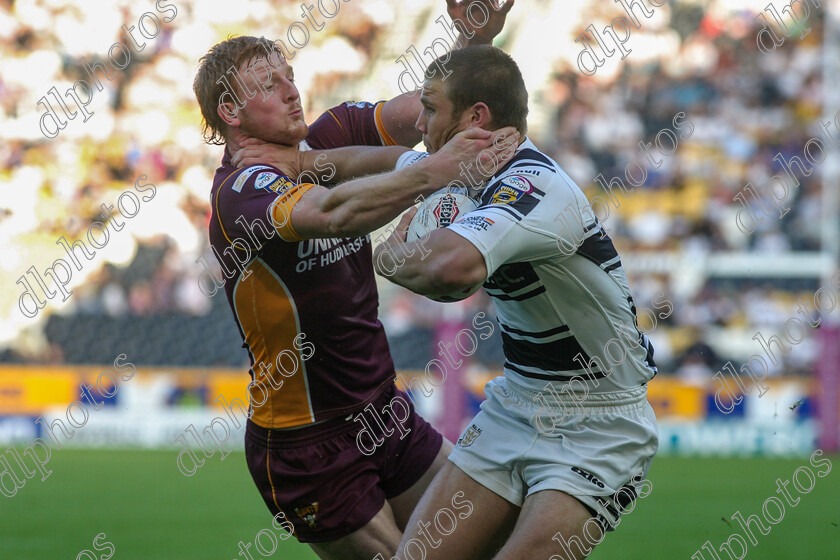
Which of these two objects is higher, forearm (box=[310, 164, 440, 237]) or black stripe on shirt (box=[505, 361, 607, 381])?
forearm (box=[310, 164, 440, 237])

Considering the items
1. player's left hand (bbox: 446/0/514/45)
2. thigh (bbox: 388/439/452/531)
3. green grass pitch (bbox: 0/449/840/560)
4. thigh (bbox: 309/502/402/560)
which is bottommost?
green grass pitch (bbox: 0/449/840/560)

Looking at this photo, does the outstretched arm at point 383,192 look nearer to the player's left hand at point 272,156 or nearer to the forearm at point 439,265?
the forearm at point 439,265

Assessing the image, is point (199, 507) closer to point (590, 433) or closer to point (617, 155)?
point (590, 433)

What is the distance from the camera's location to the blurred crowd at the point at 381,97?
12.2 m

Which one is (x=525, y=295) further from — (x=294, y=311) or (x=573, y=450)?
(x=294, y=311)

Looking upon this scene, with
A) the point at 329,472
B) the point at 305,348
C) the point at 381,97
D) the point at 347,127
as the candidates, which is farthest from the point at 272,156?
the point at 381,97

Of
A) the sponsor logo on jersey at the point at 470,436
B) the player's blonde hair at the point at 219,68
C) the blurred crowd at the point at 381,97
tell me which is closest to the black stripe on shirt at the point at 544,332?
the sponsor logo on jersey at the point at 470,436

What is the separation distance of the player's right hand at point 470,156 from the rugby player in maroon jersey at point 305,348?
2.33 feet

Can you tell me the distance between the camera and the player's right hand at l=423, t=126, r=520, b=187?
319 centimetres

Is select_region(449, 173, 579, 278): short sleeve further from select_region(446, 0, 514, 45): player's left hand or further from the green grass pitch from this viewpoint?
the green grass pitch

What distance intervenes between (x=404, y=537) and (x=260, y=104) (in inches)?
71.3

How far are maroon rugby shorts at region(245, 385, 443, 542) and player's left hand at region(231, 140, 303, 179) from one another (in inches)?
41.9

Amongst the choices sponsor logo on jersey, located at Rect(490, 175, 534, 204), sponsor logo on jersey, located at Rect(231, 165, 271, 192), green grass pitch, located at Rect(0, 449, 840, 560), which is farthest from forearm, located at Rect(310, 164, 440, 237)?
green grass pitch, located at Rect(0, 449, 840, 560)

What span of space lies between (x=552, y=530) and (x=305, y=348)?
1.33m
